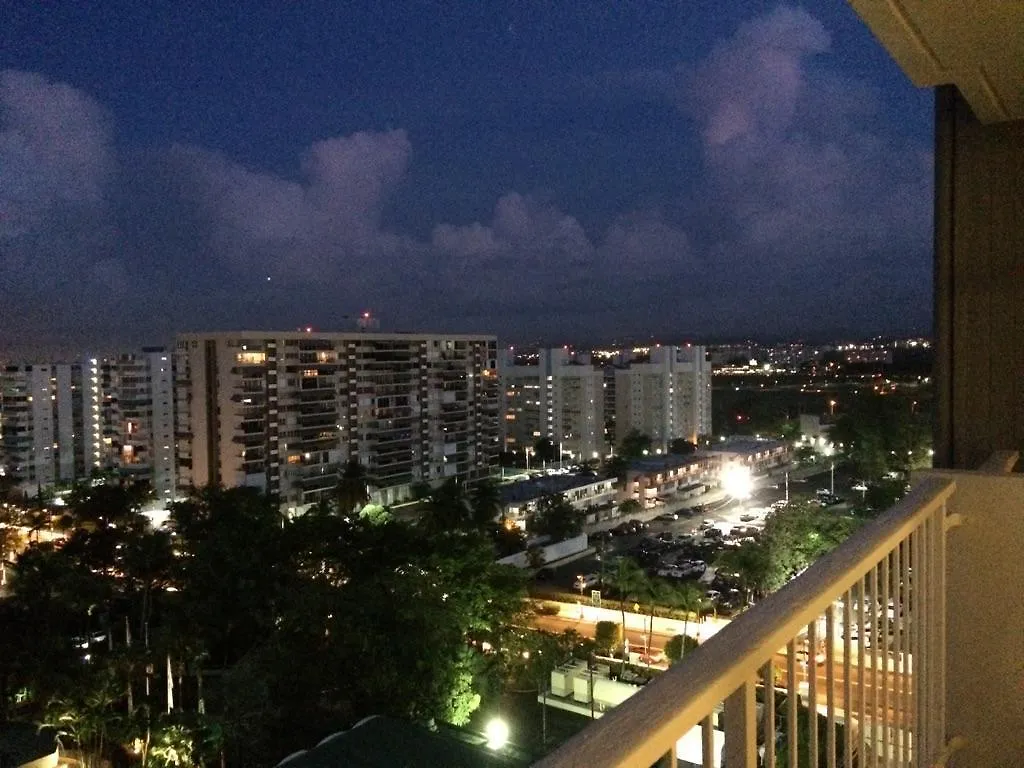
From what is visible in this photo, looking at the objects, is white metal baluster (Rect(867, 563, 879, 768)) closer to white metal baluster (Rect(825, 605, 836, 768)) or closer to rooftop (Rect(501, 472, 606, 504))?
white metal baluster (Rect(825, 605, 836, 768))

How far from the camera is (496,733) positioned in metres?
8.81

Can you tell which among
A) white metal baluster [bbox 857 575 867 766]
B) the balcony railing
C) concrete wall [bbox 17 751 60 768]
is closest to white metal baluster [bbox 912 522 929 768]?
the balcony railing

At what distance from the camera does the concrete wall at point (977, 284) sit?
2064mm

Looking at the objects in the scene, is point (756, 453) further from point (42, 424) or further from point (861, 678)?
point (861, 678)

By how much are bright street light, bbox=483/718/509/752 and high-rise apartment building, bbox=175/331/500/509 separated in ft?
54.0

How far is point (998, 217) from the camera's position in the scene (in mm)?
2074

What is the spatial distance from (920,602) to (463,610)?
888cm

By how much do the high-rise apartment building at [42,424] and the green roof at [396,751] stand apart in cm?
3195

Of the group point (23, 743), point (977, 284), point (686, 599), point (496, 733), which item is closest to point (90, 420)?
point (23, 743)

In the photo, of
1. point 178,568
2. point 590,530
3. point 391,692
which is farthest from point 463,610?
point 590,530

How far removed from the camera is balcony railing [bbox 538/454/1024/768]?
61cm

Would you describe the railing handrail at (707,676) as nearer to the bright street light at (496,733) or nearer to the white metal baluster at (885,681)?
the white metal baluster at (885,681)

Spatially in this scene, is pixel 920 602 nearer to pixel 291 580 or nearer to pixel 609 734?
pixel 609 734

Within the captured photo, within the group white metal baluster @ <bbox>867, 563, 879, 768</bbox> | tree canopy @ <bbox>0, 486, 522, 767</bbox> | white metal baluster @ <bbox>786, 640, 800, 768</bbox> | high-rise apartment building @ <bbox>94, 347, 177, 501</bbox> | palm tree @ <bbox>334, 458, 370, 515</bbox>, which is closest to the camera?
white metal baluster @ <bbox>786, 640, 800, 768</bbox>
